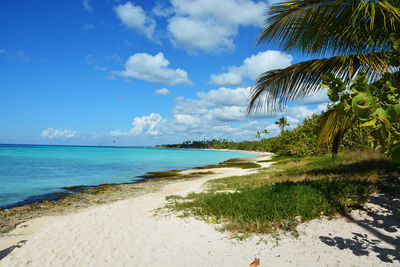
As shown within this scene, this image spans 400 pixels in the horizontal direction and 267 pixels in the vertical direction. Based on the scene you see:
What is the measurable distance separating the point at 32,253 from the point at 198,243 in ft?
16.2

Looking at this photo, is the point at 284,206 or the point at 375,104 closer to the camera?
the point at 375,104

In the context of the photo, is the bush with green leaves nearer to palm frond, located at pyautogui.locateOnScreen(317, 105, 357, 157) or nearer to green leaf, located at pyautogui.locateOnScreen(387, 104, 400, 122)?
green leaf, located at pyautogui.locateOnScreen(387, 104, 400, 122)

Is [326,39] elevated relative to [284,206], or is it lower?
elevated

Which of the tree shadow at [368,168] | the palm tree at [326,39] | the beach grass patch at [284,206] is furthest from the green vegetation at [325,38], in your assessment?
the tree shadow at [368,168]

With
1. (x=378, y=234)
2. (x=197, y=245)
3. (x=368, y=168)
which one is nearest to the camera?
(x=378, y=234)

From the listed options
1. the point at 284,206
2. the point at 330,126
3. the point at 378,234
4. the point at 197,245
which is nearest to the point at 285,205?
the point at 284,206

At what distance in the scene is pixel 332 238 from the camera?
528 cm

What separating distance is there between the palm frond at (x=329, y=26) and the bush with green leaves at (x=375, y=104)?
12.2 ft

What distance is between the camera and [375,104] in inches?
64.1

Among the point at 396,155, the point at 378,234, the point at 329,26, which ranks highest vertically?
the point at 329,26

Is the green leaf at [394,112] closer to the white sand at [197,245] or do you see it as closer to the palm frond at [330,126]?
the white sand at [197,245]

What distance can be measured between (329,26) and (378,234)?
488 centimetres

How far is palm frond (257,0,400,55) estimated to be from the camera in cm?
540

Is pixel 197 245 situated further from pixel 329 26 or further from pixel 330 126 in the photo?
pixel 329 26
